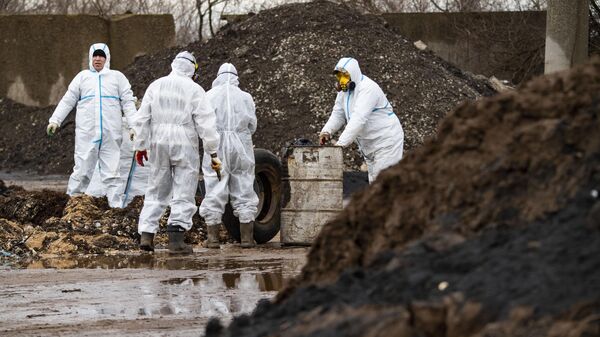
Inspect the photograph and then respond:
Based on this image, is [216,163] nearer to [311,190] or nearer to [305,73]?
[311,190]

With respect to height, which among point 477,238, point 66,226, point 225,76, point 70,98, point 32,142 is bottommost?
point 66,226

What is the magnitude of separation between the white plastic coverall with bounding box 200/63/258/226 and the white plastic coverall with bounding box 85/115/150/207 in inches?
115

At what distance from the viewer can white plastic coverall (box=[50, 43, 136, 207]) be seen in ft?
54.5

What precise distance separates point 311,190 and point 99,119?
4.18 m

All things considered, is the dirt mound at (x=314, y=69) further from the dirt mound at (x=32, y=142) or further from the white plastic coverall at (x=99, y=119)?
the white plastic coverall at (x=99, y=119)

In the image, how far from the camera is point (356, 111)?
14.1 metres

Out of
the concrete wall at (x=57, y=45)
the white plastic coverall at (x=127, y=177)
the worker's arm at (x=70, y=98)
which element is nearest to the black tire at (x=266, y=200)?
the white plastic coverall at (x=127, y=177)

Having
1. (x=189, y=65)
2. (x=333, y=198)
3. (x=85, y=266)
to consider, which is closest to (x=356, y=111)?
(x=333, y=198)

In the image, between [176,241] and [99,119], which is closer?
[176,241]

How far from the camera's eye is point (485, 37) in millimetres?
30375

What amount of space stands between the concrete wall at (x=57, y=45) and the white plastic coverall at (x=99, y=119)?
1433 cm

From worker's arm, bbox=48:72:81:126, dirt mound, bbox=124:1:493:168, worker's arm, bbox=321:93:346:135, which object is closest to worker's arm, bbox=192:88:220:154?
worker's arm, bbox=321:93:346:135

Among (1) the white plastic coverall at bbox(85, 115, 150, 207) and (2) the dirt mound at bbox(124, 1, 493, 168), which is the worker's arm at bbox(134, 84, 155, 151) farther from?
(2) the dirt mound at bbox(124, 1, 493, 168)

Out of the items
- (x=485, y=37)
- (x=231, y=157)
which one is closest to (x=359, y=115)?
(x=231, y=157)
